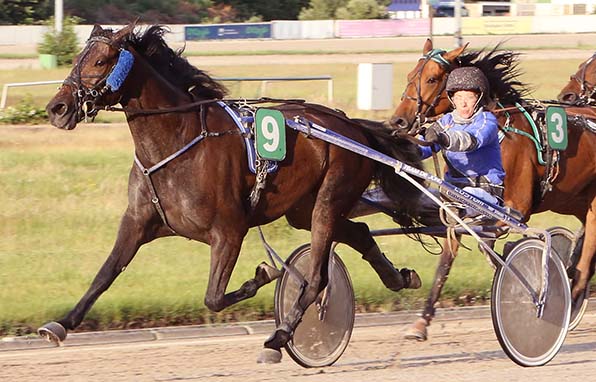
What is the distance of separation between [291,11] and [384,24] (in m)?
7.31

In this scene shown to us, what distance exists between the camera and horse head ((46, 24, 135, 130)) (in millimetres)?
4996

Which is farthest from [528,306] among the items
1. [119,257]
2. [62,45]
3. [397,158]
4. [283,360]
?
[62,45]

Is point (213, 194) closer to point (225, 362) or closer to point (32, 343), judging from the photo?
point (225, 362)

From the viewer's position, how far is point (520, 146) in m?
6.58

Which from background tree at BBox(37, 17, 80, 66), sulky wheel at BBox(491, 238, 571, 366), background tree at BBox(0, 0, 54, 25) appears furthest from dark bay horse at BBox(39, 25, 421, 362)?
background tree at BBox(0, 0, 54, 25)

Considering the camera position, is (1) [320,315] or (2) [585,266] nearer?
(1) [320,315]

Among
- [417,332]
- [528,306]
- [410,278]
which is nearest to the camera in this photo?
[417,332]

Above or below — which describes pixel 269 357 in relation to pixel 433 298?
below

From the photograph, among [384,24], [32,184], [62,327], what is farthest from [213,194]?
[384,24]

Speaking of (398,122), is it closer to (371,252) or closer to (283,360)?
(371,252)

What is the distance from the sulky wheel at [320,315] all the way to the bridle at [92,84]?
139cm

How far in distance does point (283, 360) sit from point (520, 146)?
1.91 meters

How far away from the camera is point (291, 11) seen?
55.4 metres

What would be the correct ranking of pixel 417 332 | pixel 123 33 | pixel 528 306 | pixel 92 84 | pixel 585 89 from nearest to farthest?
→ 1. pixel 92 84
2. pixel 123 33
3. pixel 417 332
4. pixel 528 306
5. pixel 585 89
